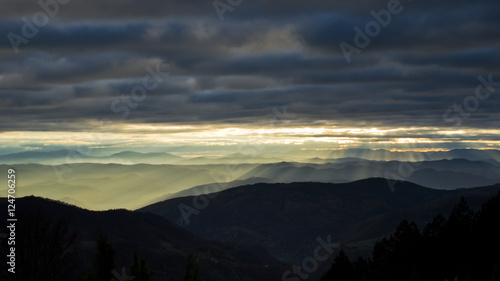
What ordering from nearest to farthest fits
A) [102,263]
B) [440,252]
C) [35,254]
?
[102,263]
[35,254]
[440,252]

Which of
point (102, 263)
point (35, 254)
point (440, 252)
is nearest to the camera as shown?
point (102, 263)

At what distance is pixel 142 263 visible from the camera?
140 feet

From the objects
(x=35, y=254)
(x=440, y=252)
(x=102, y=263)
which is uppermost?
(x=35, y=254)

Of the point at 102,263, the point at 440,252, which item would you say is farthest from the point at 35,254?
the point at 440,252

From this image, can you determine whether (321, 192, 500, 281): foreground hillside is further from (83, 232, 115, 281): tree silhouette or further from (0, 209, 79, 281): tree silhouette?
(0, 209, 79, 281): tree silhouette

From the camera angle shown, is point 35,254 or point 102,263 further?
point 35,254

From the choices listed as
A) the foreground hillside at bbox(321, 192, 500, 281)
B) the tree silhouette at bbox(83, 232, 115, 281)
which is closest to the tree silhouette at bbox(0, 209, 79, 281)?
the tree silhouette at bbox(83, 232, 115, 281)

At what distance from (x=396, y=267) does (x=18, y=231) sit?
67.7 metres

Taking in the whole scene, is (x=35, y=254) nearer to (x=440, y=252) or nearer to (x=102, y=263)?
(x=102, y=263)

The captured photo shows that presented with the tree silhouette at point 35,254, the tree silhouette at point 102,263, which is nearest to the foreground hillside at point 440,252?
the tree silhouette at point 102,263

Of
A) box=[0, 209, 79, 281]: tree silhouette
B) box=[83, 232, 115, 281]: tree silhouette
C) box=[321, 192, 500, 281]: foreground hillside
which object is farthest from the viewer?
box=[321, 192, 500, 281]: foreground hillside

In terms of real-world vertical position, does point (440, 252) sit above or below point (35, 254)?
below

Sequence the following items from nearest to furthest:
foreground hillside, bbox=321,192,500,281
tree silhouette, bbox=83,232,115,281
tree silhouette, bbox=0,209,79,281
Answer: tree silhouette, bbox=83,232,115,281
tree silhouette, bbox=0,209,79,281
foreground hillside, bbox=321,192,500,281

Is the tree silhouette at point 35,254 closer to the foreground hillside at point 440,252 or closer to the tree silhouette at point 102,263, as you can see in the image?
the tree silhouette at point 102,263
